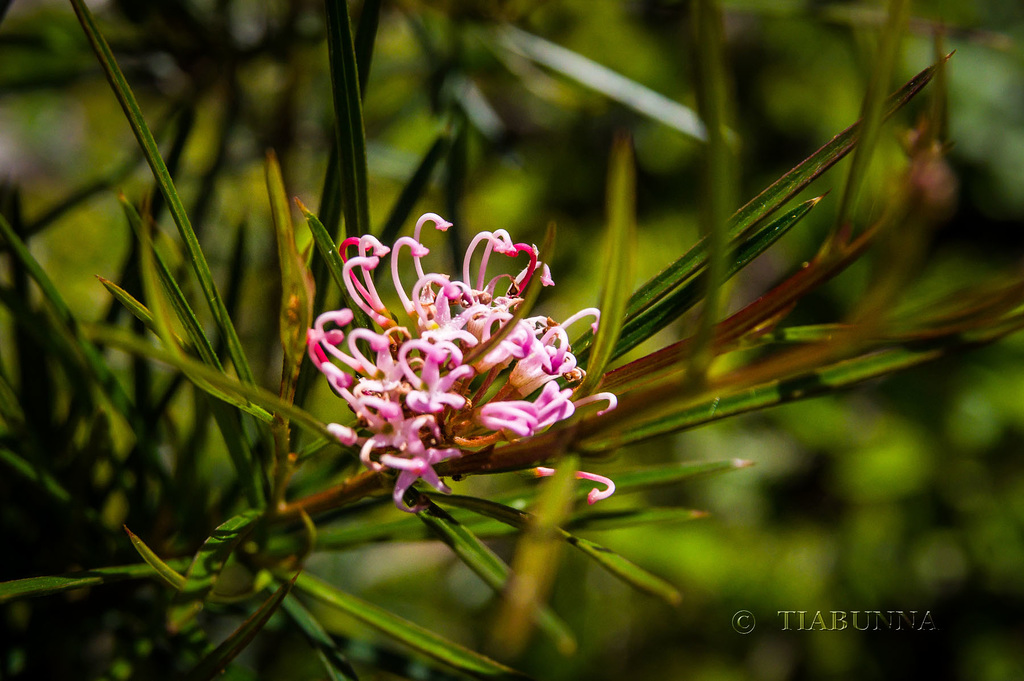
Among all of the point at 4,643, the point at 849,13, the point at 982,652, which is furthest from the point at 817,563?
the point at 4,643

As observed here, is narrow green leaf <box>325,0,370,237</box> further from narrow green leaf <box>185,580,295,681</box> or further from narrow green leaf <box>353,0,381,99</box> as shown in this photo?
narrow green leaf <box>185,580,295,681</box>

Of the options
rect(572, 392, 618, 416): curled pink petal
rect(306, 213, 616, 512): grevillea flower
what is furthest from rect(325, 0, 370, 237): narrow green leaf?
rect(572, 392, 618, 416): curled pink petal

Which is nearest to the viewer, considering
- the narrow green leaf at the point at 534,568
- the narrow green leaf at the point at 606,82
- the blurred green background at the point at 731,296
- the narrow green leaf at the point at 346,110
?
the narrow green leaf at the point at 534,568

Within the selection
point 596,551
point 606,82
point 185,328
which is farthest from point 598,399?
point 606,82

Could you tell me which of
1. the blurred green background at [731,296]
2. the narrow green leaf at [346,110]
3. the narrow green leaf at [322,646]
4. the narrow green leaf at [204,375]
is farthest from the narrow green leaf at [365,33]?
the blurred green background at [731,296]

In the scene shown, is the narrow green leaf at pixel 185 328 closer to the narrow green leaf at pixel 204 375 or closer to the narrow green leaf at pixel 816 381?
the narrow green leaf at pixel 204 375

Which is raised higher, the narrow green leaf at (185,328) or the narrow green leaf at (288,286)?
the narrow green leaf at (288,286)
